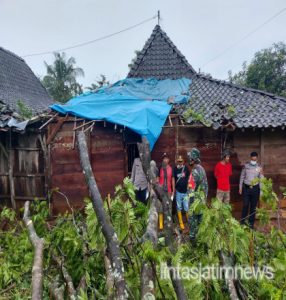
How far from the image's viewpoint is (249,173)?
6859 millimetres

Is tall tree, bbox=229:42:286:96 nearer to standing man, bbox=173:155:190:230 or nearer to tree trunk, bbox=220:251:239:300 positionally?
standing man, bbox=173:155:190:230

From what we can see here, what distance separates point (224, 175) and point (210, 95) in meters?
2.95

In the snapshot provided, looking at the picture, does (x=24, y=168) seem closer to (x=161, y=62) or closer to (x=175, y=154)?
(x=175, y=154)

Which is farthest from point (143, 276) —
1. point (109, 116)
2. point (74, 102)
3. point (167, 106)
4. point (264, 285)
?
point (74, 102)

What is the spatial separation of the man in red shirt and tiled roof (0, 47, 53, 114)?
280 inches

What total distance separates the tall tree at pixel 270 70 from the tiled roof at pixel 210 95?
11438mm

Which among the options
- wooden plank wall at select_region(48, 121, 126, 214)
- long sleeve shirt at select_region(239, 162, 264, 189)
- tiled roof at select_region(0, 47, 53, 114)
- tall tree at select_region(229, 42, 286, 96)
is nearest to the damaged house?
wooden plank wall at select_region(48, 121, 126, 214)

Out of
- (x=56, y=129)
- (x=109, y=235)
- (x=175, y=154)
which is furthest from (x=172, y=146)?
(x=109, y=235)

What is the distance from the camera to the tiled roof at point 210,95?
23.5ft

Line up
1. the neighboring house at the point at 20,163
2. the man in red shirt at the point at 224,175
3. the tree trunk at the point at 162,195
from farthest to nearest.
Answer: the neighboring house at the point at 20,163 < the man in red shirt at the point at 224,175 < the tree trunk at the point at 162,195

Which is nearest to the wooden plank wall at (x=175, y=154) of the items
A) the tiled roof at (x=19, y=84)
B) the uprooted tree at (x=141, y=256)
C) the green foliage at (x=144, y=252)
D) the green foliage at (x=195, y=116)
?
the green foliage at (x=195, y=116)

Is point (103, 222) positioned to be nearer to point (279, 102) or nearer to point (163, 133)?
point (163, 133)

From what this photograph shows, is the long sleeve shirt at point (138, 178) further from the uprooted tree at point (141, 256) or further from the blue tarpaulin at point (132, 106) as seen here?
the uprooted tree at point (141, 256)

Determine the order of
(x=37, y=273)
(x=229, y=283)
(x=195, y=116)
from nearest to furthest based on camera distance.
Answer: (x=37, y=273)
(x=229, y=283)
(x=195, y=116)
